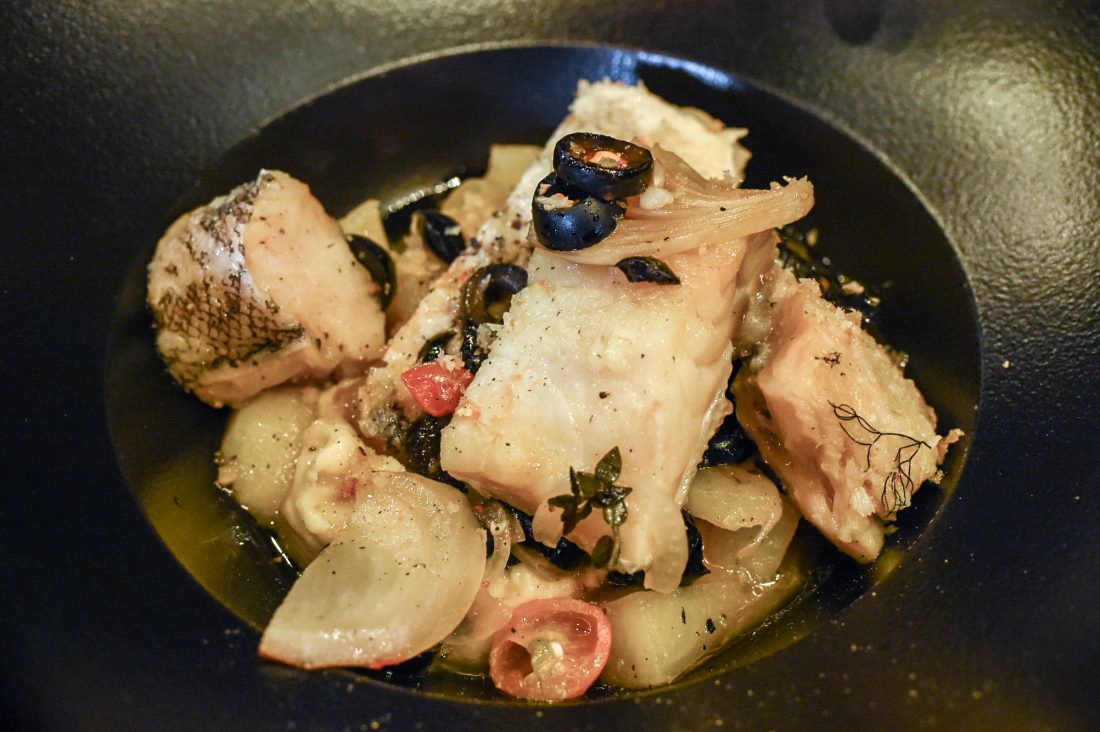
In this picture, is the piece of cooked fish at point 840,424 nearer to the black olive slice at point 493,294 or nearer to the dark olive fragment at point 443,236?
the black olive slice at point 493,294

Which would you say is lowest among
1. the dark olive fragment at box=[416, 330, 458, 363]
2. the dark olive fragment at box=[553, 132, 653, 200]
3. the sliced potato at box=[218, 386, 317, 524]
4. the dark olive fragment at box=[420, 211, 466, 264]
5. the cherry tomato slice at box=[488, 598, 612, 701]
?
the cherry tomato slice at box=[488, 598, 612, 701]

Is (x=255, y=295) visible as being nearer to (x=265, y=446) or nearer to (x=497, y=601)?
(x=265, y=446)

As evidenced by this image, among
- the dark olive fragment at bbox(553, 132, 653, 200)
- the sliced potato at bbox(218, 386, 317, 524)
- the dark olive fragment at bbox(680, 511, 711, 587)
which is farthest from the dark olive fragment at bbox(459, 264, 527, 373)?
the dark olive fragment at bbox(680, 511, 711, 587)

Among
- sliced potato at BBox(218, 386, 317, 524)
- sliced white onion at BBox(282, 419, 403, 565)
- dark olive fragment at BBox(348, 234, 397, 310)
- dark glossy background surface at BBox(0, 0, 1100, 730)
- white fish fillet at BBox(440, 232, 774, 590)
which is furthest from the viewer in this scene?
dark olive fragment at BBox(348, 234, 397, 310)

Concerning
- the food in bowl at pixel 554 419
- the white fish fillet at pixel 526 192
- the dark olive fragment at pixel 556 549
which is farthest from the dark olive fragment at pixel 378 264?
the dark olive fragment at pixel 556 549

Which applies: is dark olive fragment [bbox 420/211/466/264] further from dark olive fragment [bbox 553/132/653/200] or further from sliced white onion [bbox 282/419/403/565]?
dark olive fragment [bbox 553/132/653/200]

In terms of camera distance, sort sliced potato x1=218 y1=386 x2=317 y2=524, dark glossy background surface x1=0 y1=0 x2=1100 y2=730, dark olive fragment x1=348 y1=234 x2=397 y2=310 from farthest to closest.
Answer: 1. dark olive fragment x1=348 y1=234 x2=397 y2=310
2. sliced potato x1=218 y1=386 x2=317 y2=524
3. dark glossy background surface x1=0 y1=0 x2=1100 y2=730
